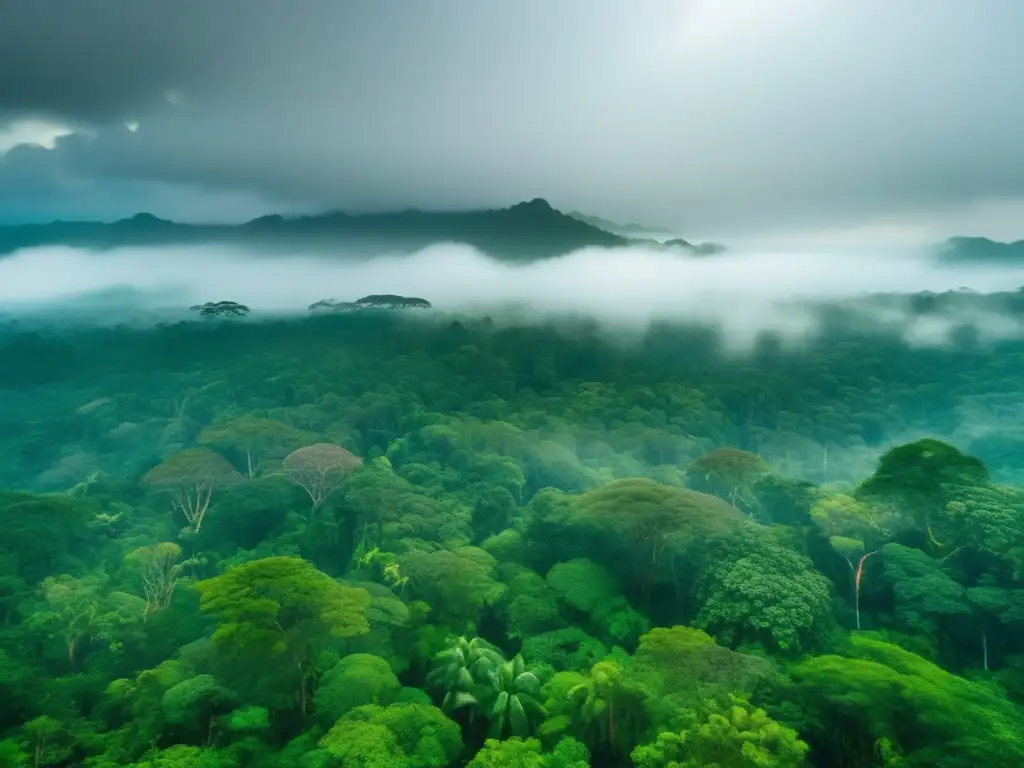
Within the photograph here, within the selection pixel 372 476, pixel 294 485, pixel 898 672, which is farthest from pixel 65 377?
pixel 898 672

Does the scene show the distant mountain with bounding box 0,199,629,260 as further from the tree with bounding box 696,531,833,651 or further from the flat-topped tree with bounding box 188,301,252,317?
the tree with bounding box 696,531,833,651

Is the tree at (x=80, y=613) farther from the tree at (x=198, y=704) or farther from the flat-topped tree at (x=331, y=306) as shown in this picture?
the flat-topped tree at (x=331, y=306)

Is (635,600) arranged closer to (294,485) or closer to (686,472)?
(686,472)

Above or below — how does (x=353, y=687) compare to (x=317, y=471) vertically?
below

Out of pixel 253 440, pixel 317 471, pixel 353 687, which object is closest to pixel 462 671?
pixel 353 687

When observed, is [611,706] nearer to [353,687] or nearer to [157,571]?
[353,687]

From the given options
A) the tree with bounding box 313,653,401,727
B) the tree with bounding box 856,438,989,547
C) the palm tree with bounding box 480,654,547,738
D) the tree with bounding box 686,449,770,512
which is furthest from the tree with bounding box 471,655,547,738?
the tree with bounding box 856,438,989,547
